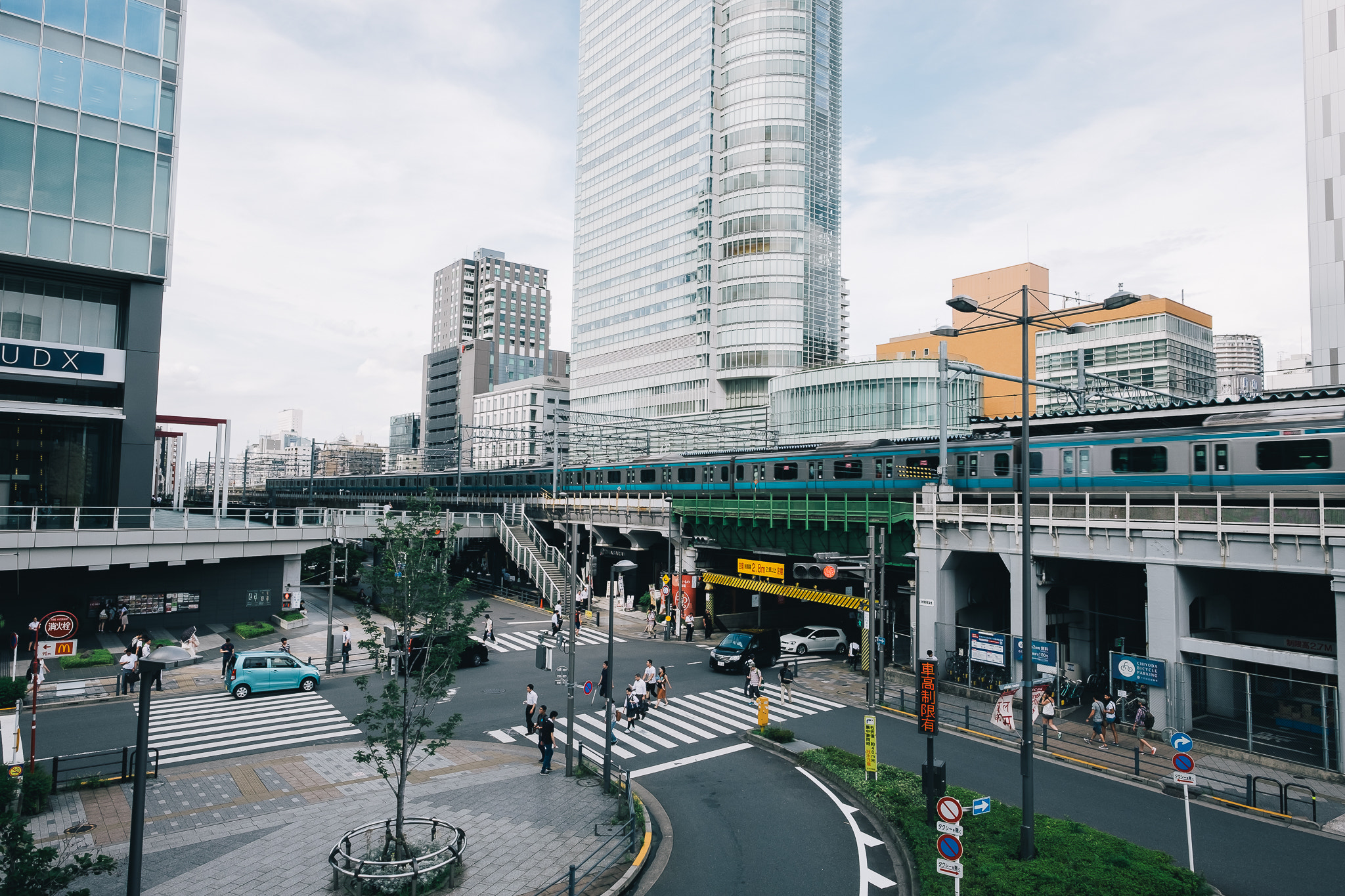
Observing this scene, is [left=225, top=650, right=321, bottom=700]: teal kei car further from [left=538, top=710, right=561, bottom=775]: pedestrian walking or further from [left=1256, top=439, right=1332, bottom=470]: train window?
[left=1256, top=439, right=1332, bottom=470]: train window

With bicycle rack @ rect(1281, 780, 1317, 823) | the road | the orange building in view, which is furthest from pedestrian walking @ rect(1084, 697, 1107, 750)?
the orange building

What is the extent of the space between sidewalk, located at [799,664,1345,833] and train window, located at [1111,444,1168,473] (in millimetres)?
9138

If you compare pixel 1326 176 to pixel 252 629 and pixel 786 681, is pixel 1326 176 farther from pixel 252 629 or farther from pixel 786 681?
pixel 252 629

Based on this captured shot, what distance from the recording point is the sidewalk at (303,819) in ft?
45.0

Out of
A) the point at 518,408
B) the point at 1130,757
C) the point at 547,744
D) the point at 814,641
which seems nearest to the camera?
the point at 547,744

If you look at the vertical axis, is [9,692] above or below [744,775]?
above

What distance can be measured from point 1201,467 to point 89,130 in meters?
50.5

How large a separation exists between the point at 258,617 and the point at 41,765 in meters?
23.6

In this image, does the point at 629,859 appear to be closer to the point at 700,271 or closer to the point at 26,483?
the point at 26,483

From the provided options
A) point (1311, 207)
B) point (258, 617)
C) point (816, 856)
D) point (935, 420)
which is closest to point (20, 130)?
point (258, 617)

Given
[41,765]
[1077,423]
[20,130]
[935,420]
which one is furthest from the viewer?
[935,420]

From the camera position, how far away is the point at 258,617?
41.1 m

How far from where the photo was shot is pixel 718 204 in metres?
99.1

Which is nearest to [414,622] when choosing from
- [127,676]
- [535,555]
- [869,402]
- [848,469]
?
[127,676]
